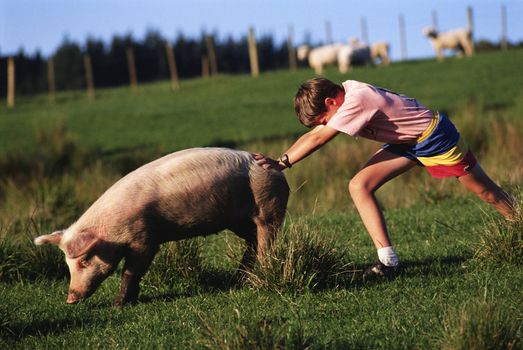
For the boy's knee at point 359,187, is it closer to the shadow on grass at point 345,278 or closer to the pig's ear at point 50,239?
the shadow on grass at point 345,278

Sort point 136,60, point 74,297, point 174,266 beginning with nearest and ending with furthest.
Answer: point 74,297, point 174,266, point 136,60

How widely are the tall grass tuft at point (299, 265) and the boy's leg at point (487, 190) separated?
1255 millimetres

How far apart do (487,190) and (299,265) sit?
5.84ft

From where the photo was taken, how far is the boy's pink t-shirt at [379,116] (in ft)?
20.3

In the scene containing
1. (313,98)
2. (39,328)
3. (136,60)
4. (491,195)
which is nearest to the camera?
(39,328)

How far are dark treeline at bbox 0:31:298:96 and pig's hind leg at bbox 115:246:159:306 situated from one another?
5290 centimetres

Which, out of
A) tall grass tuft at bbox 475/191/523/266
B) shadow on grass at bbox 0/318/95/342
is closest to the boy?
tall grass tuft at bbox 475/191/523/266

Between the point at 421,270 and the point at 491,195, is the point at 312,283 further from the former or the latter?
the point at 491,195

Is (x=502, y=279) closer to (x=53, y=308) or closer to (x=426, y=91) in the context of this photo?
(x=53, y=308)

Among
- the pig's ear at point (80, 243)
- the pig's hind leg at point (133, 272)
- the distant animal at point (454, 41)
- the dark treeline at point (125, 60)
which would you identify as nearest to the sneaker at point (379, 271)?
the pig's hind leg at point (133, 272)

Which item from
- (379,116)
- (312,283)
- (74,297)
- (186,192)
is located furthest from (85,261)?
(379,116)

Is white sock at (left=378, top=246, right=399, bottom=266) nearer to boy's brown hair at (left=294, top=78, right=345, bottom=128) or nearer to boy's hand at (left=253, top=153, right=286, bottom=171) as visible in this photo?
boy's hand at (left=253, top=153, right=286, bottom=171)

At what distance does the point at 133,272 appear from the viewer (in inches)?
254

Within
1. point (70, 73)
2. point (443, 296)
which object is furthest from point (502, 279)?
point (70, 73)
